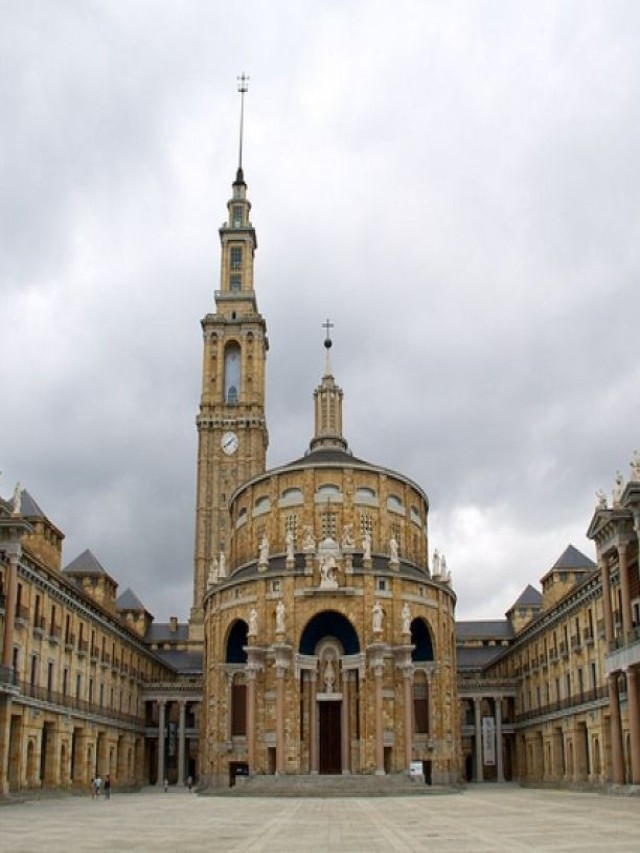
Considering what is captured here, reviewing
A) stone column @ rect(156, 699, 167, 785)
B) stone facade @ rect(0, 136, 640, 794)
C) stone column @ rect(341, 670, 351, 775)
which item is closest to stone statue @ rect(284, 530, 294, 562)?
stone facade @ rect(0, 136, 640, 794)

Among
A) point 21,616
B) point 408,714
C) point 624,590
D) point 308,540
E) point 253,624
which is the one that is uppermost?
point 308,540

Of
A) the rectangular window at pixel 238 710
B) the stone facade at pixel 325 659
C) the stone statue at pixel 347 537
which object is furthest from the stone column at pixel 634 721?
the rectangular window at pixel 238 710

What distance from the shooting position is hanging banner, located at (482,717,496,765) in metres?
77.8

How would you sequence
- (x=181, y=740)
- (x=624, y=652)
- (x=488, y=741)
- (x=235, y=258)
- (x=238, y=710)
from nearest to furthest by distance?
(x=624, y=652) < (x=238, y=710) < (x=488, y=741) < (x=181, y=740) < (x=235, y=258)

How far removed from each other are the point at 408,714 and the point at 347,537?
11.8 metres

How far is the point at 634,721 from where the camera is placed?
4122 centimetres

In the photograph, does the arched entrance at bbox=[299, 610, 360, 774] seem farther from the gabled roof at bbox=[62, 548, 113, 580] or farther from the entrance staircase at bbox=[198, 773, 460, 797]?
the gabled roof at bbox=[62, 548, 113, 580]

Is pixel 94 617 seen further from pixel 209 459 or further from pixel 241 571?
pixel 209 459

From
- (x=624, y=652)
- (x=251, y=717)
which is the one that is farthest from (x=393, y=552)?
(x=624, y=652)

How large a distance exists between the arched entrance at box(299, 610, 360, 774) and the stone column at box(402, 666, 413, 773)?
122 inches

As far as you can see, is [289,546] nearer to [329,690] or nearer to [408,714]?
[329,690]

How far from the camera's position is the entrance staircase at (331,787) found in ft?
162

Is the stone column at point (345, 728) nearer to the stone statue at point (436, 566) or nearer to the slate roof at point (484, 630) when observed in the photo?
the stone statue at point (436, 566)

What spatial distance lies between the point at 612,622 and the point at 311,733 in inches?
834
